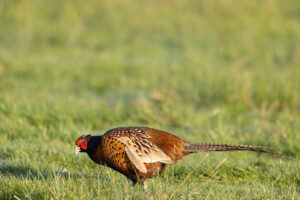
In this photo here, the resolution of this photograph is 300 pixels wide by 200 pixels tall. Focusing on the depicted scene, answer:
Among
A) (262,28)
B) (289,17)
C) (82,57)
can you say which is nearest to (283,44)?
(262,28)

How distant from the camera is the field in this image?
4277mm

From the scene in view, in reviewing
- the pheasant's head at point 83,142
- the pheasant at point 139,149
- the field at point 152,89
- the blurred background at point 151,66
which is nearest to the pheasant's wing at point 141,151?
the pheasant at point 139,149

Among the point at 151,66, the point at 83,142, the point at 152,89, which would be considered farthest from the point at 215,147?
the point at 151,66

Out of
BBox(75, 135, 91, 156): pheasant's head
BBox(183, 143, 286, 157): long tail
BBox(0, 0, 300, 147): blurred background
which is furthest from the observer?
BBox(0, 0, 300, 147): blurred background

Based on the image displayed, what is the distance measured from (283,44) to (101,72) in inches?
155

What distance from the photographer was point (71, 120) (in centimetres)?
628

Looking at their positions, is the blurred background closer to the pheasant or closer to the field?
the field

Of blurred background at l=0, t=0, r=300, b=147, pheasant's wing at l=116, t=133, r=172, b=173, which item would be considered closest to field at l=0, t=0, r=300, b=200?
blurred background at l=0, t=0, r=300, b=147

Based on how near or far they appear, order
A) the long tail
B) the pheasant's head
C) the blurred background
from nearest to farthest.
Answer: the long tail
the pheasant's head
the blurred background

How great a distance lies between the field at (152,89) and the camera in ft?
14.0

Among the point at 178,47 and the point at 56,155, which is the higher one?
the point at 178,47

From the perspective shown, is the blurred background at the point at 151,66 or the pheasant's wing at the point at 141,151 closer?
the pheasant's wing at the point at 141,151

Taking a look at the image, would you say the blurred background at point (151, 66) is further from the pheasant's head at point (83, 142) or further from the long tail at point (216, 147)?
the long tail at point (216, 147)

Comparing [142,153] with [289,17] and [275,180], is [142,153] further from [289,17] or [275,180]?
[289,17]
